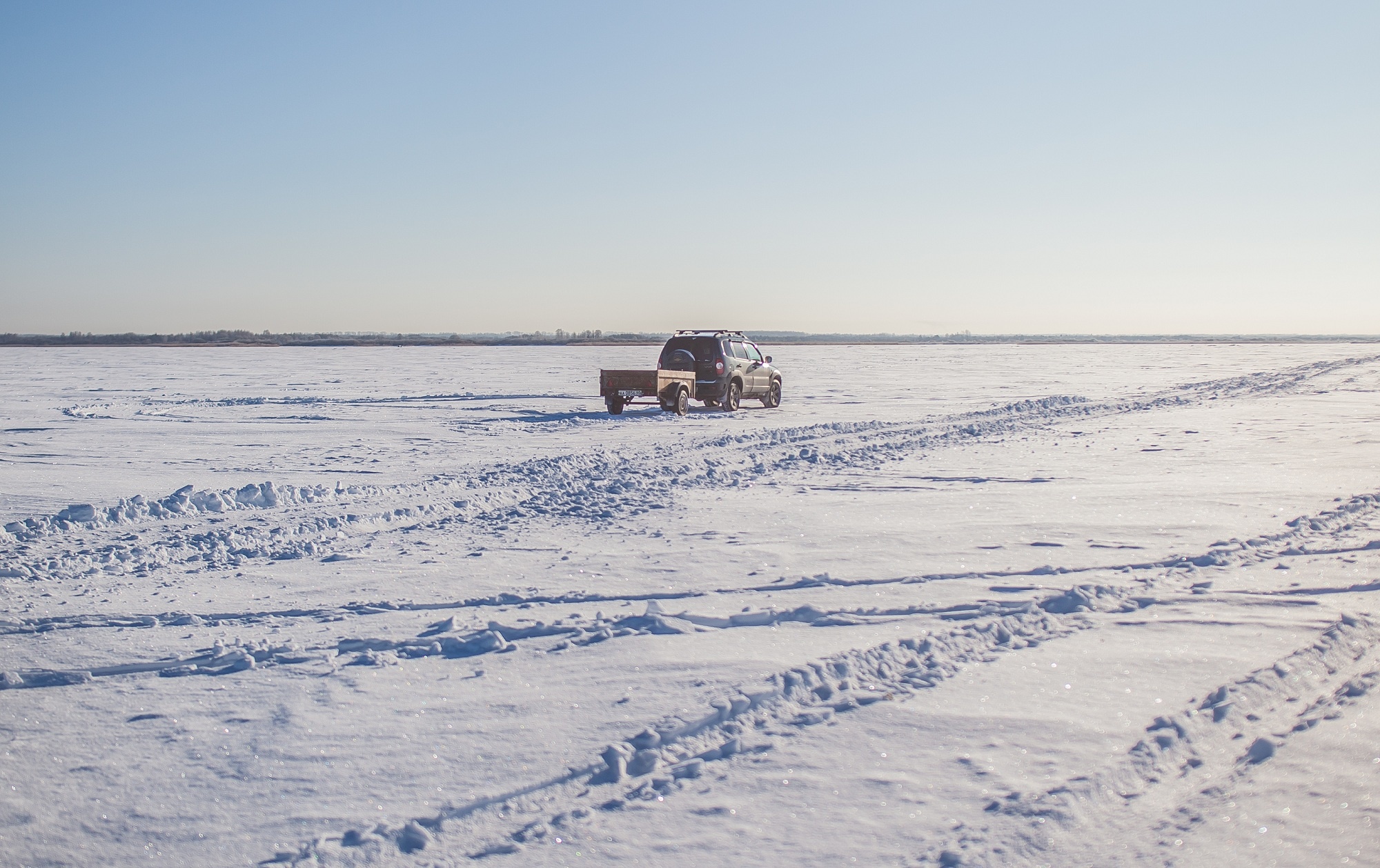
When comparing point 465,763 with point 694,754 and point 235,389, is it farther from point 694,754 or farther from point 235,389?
point 235,389

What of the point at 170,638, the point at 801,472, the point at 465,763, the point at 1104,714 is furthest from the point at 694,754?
the point at 801,472

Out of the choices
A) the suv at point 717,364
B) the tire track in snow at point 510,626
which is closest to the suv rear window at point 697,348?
the suv at point 717,364

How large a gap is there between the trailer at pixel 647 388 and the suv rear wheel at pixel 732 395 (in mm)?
936

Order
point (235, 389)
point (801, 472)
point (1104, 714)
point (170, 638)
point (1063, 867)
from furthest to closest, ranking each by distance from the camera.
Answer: point (235, 389) < point (801, 472) < point (170, 638) < point (1104, 714) < point (1063, 867)

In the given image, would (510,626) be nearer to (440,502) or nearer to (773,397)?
(440,502)

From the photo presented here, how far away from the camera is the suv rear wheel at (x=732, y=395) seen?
2080 cm

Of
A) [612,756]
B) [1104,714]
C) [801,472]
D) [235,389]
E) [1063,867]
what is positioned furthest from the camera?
[235,389]

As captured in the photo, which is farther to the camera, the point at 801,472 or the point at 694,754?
the point at 801,472

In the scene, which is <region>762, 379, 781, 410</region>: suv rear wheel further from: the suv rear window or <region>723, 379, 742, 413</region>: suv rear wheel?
the suv rear window

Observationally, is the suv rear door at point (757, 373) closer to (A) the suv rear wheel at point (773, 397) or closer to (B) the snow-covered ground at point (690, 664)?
(A) the suv rear wheel at point (773, 397)

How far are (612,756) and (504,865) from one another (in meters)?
0.76

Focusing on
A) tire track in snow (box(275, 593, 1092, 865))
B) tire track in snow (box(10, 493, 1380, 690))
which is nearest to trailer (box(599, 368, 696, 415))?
tire track in snow (box(10, 493, 1380, 690))

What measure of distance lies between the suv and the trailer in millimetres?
622

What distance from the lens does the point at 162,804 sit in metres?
3.39
